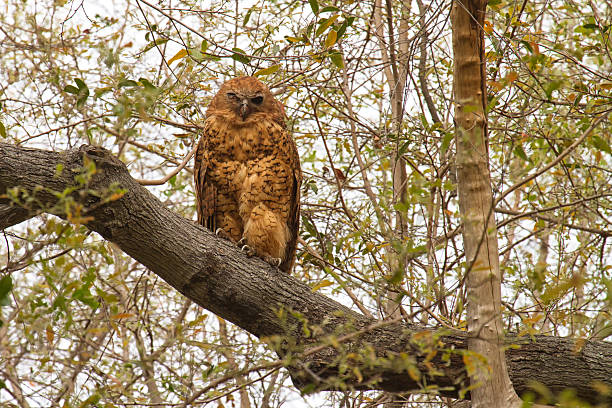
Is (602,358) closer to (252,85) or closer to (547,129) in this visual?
(547,129)

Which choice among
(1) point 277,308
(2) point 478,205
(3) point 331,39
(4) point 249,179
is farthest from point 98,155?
(2) point 478,205

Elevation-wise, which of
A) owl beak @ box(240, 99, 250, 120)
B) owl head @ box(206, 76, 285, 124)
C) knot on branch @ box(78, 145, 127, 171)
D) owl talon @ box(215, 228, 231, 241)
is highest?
owl head @ box(206, 76, 285, 124)

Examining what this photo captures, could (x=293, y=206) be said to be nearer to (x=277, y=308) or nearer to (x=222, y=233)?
(x=222, y=233)

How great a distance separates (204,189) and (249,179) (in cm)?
33

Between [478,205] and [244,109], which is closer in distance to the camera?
[478,205]

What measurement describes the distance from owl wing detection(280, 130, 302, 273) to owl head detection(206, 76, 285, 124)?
0.27m

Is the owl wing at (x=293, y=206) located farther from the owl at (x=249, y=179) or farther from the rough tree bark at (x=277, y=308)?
the rough tree bark at (x=277, y=308)

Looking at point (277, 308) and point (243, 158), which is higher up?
point (243, 158)

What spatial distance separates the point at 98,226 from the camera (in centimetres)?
285

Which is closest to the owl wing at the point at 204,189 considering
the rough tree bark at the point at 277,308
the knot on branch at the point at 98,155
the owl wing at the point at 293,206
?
the owl wing at the point at 293,206

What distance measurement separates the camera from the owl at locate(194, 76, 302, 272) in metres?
4.06

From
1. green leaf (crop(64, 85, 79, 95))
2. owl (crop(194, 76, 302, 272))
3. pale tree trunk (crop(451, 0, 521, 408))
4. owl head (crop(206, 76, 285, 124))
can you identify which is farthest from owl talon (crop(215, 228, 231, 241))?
pale tree trunk (crop(451, 0, 521, 408))

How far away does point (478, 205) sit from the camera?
287 cm

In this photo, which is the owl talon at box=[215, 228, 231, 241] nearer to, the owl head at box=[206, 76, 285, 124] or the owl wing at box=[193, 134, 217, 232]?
the owl wing at box=[193, 134, 217, 232]
